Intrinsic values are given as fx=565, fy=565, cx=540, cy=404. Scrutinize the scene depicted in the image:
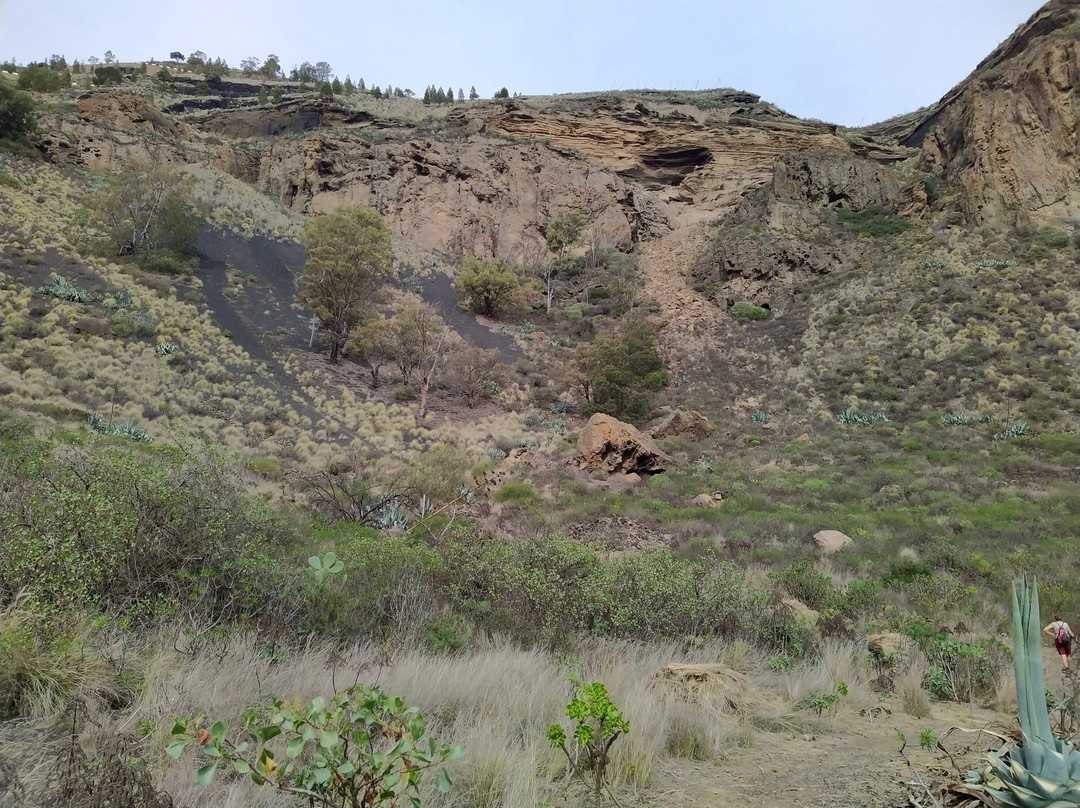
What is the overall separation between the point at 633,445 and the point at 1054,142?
28.6 meters

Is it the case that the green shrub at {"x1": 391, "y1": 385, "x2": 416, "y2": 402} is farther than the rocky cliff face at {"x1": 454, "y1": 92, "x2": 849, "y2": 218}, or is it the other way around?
the rocky cliff face at {"x1": 454, "y1": 92, "x2": 849, "y2": 218}

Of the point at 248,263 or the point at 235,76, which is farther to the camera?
the point at 235,76

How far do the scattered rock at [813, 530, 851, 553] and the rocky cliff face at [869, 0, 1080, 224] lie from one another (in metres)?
27.3

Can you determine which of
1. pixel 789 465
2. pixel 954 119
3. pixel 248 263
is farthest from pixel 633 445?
pixel 954 119

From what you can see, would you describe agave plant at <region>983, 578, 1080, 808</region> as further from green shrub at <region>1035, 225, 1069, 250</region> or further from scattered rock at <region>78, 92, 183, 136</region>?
scattered rock at <region>78, 92, 183, 136</region>

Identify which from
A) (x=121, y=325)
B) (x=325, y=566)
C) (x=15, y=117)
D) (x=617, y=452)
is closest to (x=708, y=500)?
(x=617, y=452)

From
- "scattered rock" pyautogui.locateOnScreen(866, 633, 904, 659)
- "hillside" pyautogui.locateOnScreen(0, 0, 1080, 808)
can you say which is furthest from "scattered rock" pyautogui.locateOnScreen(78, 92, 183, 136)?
"scattered rock" pyautogui.locateOnScreen(866, 633, 904, 659)

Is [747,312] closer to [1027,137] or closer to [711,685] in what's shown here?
[1027,137]

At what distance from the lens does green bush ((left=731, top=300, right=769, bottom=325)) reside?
3319 cm

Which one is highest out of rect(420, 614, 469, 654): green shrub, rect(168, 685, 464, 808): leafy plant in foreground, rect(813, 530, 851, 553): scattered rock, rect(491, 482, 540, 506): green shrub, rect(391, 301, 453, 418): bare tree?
rect(391, 301, 453, 418): bare tree

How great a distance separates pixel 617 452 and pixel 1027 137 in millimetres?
28653

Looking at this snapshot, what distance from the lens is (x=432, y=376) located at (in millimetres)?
26109

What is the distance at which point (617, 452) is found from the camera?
17797mm

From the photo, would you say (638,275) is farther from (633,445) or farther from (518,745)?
(518,745)
